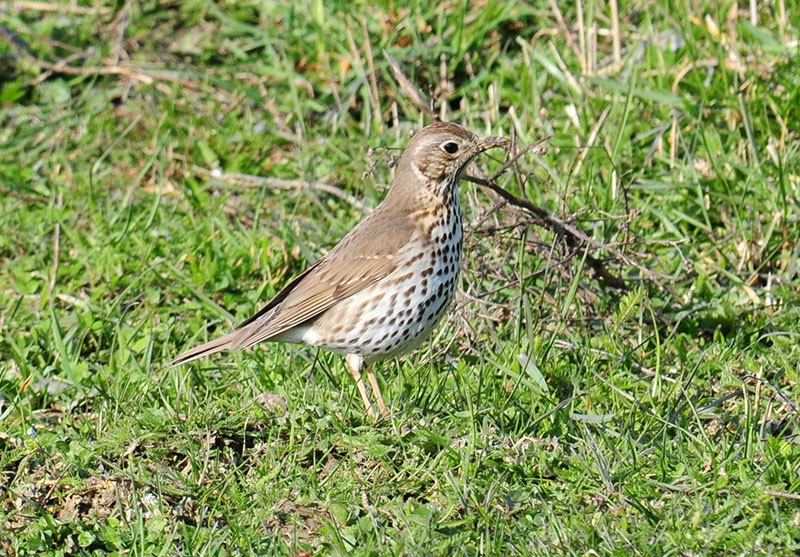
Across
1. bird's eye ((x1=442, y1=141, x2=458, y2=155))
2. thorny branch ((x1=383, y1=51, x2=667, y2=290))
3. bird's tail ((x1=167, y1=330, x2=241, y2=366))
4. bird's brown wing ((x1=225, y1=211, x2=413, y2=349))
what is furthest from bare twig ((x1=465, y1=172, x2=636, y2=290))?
bird's tail ((x1=167, y1=330, x2=241, y2=366))

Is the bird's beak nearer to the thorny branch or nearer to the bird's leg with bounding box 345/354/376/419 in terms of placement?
the thorny branch

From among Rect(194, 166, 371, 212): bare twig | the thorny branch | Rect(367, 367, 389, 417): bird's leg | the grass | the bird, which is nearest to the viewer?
the grass

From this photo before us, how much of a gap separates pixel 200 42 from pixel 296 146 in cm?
158

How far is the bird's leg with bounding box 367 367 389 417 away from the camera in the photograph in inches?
193

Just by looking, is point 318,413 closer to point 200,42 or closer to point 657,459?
point 657,459

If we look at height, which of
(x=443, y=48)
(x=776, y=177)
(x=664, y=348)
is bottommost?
(x=664, y=348)

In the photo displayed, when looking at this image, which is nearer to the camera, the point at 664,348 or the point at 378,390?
the point at 378,390

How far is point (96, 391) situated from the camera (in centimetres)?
550

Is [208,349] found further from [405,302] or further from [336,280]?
[405,302]

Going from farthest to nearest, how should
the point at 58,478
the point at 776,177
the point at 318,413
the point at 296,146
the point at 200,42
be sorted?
1. the point at 200,42
2. the point at 296,146
3. the point at 776,177
4. the point at 318,413
5. the point at 58,478

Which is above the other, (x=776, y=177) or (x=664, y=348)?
(x=776, y=177)

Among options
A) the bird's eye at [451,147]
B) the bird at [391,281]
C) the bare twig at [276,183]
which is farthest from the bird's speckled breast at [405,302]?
the bare twig at [276,183]

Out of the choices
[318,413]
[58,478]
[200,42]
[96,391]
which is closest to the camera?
[58,478]

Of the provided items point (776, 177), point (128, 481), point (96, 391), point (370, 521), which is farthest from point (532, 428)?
point (776, 177)
